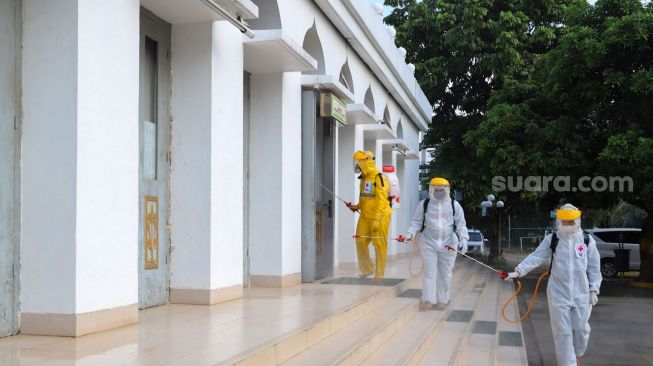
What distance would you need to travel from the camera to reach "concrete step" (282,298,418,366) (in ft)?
17.9

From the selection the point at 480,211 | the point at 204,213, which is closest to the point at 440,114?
the point at 480,211

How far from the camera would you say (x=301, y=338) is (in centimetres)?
564

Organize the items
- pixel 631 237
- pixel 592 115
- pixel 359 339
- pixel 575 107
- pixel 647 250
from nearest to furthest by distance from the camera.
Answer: pixel 359 339, pixel 575 107, pixel 592 115, pixel 647 250, pixel 631 237

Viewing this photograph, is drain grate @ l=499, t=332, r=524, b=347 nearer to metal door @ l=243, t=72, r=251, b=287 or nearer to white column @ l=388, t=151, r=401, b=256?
metal door @ l=243, t=72, r=251, b=287

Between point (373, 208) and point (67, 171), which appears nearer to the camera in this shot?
point (67, 171)

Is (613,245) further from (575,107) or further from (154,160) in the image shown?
(154,160)

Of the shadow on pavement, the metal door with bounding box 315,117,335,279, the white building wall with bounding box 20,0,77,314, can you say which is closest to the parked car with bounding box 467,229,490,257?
the shadow on pavement

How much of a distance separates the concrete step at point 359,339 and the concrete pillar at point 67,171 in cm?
179

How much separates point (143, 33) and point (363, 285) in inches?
200

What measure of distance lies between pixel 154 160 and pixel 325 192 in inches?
207

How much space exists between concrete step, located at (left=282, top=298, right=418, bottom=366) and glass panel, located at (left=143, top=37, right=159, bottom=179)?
2.74m

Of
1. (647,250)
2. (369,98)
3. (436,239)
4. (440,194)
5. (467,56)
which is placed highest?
(467,56)

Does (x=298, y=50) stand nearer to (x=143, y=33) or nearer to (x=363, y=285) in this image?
(x=143, y=33)

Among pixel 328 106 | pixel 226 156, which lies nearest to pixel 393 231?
pixel 328 106
